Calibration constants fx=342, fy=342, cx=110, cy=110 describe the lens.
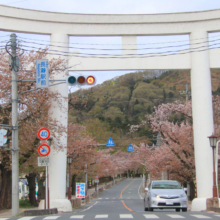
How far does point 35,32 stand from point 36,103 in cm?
436

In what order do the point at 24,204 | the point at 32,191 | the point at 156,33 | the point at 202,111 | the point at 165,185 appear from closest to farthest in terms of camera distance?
the point at 165,185, the point at 202,111, the point at 156,33, the point at 32,191, the point at 24,204

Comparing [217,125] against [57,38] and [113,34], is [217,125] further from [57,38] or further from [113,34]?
[57,38]

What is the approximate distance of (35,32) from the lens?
19250 millimetres

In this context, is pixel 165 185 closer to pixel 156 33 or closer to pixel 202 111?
pixel 202 111

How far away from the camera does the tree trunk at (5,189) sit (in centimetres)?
1930

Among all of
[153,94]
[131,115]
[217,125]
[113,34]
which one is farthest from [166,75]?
[113,34]

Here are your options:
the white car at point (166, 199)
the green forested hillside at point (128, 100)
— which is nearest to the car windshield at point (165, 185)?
the white car at point (166, 199)

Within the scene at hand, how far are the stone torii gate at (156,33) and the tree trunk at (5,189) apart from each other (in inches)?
103

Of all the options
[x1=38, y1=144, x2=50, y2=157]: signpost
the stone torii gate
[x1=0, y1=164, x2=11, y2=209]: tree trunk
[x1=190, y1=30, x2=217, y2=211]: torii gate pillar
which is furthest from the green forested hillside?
[x1=38, y1=144, x2=50, y2=157]: signpost

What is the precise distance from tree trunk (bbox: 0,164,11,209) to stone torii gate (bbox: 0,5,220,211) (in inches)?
103

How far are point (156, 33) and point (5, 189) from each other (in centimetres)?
1245

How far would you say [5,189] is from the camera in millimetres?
19594

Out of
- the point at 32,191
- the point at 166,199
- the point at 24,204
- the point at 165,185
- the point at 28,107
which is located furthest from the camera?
the point at 24,204

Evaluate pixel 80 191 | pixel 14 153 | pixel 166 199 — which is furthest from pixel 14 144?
pixel 80 191
